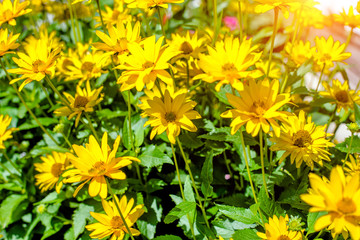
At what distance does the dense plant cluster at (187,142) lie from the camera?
0.89 m

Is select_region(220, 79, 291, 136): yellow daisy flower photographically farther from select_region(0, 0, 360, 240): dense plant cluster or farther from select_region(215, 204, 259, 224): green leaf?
select_region(215, 204, 259, 224): green leaf

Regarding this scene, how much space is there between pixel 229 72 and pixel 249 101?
0.10 metres

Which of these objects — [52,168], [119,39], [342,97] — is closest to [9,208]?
[52,168]

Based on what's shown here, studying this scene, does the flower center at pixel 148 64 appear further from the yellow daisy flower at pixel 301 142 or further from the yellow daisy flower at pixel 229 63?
the yellow daisy flower at pixel 301 142

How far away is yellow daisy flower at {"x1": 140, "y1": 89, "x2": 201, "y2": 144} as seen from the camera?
968 mm

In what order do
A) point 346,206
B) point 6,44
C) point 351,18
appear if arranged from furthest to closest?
1. point 351,18
2. point 6,44
3. point 346,206

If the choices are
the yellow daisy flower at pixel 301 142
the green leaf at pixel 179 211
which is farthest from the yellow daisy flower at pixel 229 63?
the green leaf at pixel 179 211

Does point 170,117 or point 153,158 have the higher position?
point 170,117

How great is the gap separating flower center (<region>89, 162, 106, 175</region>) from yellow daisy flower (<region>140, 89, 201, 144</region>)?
0.54 ft

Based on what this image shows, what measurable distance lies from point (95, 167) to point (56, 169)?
62 centimetres

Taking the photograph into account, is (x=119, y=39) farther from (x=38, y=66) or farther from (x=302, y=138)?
(x=302, y=138)

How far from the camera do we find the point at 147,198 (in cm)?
138

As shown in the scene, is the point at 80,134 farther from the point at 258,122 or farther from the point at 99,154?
the point at 258,122

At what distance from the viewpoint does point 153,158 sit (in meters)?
1.27
